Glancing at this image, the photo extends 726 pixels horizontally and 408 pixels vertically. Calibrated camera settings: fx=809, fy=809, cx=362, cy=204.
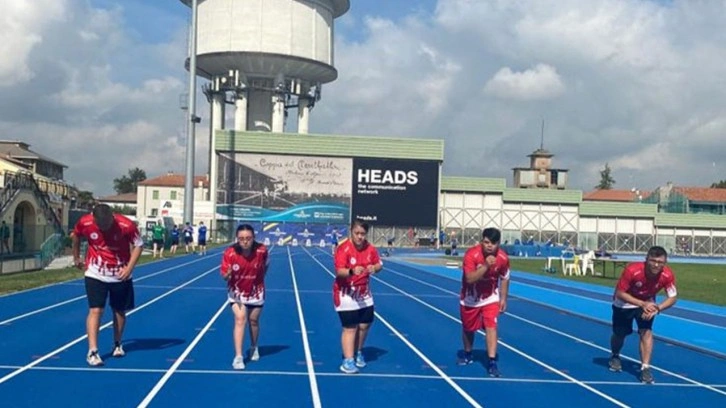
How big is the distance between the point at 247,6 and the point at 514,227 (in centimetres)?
2977

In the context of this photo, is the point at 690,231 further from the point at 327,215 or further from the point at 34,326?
the point at 34,326

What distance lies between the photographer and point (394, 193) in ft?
216

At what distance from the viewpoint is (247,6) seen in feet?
207

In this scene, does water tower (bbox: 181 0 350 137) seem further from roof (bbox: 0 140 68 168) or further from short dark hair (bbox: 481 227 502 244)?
short dark hair (bbox: 481 227 502 244)

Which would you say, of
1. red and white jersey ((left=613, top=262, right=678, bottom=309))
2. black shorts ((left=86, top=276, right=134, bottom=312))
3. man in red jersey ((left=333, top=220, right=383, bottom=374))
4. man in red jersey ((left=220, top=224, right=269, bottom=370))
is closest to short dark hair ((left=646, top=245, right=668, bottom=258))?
red and white jersey ((left=613, top=262, right=678, bottom=309))

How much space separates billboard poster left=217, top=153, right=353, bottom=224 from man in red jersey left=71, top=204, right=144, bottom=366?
5571 cm

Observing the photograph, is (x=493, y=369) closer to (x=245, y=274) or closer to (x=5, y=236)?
(x=245, y=274)

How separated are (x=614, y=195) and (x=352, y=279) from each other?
351ft

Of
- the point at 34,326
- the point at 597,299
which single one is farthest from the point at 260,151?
the point at 34,326

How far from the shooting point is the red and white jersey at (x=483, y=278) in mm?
9211

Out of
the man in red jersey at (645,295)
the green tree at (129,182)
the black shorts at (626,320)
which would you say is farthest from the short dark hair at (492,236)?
the green tree at (129,182)

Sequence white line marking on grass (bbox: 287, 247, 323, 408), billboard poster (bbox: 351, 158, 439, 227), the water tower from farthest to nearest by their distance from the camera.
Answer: billboard poster (bbox: 351, 158, 439, 227)
the water tower
white line marking on grass (bbox: 287, 247, 323, 408)

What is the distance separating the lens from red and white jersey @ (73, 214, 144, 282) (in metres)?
9.04

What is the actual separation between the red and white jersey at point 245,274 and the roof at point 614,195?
101276mm
